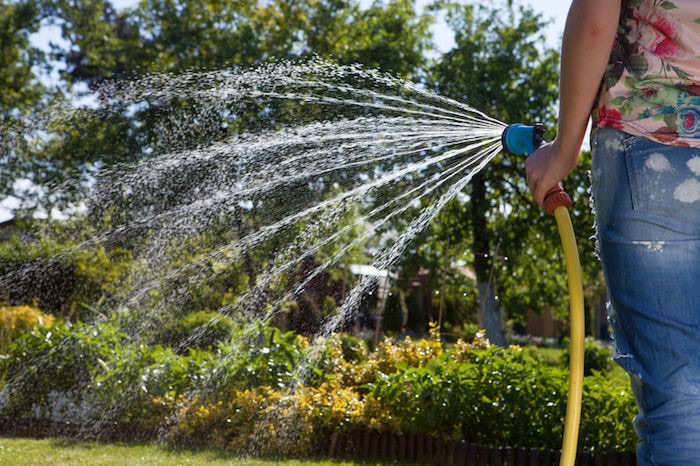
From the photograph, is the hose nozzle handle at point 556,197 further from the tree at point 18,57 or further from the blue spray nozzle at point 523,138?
the tree at point 18,57

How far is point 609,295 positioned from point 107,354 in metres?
5.03

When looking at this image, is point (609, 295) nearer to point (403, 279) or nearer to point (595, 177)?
Answer: point (595, 177)

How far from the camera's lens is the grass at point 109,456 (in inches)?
173

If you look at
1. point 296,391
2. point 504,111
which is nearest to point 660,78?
point 296,391

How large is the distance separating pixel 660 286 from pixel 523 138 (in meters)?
0.62

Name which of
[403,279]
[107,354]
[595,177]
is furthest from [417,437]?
[403,279]

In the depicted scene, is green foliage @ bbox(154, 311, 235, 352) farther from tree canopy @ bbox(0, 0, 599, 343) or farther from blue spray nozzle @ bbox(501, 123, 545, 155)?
blue spray nozzle @ bbox(501, 123, 545, 155)

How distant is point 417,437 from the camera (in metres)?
4.77

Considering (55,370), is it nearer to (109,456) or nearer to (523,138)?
(109,456)

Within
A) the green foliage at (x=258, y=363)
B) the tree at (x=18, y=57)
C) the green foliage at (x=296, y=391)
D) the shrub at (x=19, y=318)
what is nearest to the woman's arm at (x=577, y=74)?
the green foliage at (x=296, y=391)

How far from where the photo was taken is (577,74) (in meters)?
1.48

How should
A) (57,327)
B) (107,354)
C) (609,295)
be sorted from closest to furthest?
(609,295), (107,354), (57,327)

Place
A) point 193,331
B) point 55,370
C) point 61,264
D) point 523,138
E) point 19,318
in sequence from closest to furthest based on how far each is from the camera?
point 523,138 < point 55,370 < point 193,331 < point 19,318 < point 61,264

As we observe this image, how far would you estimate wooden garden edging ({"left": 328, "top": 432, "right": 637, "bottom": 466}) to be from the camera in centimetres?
432
